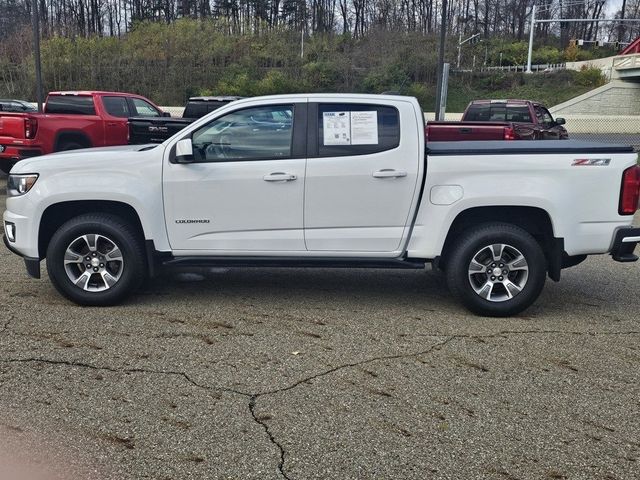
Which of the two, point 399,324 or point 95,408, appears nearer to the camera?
point 95,408

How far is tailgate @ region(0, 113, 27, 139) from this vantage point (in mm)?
12852

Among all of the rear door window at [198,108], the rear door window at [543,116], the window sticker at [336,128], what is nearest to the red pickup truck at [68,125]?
the rear door window at [198,108]

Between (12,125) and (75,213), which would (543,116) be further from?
(75,213)

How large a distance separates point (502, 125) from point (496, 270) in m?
8.90

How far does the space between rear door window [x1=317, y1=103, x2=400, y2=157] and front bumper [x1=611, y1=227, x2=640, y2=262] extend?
6.65 ft

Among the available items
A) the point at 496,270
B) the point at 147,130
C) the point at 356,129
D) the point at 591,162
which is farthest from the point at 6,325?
the point at 147,130

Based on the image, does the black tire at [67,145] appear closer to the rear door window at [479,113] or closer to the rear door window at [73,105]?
the rear door window at [73,105]

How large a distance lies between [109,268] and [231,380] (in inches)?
82.3

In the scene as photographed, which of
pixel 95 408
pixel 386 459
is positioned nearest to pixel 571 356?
pixel 386 459

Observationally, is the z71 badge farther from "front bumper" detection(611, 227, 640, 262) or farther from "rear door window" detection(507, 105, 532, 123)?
"rear door window" detection(507, 105, 532, 123)

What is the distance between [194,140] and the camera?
18.5 feet

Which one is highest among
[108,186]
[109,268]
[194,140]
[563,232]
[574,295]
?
[194,140]

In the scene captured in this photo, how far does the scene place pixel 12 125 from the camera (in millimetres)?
12914

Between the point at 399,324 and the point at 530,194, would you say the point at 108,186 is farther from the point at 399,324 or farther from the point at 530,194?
the point at 530,194
